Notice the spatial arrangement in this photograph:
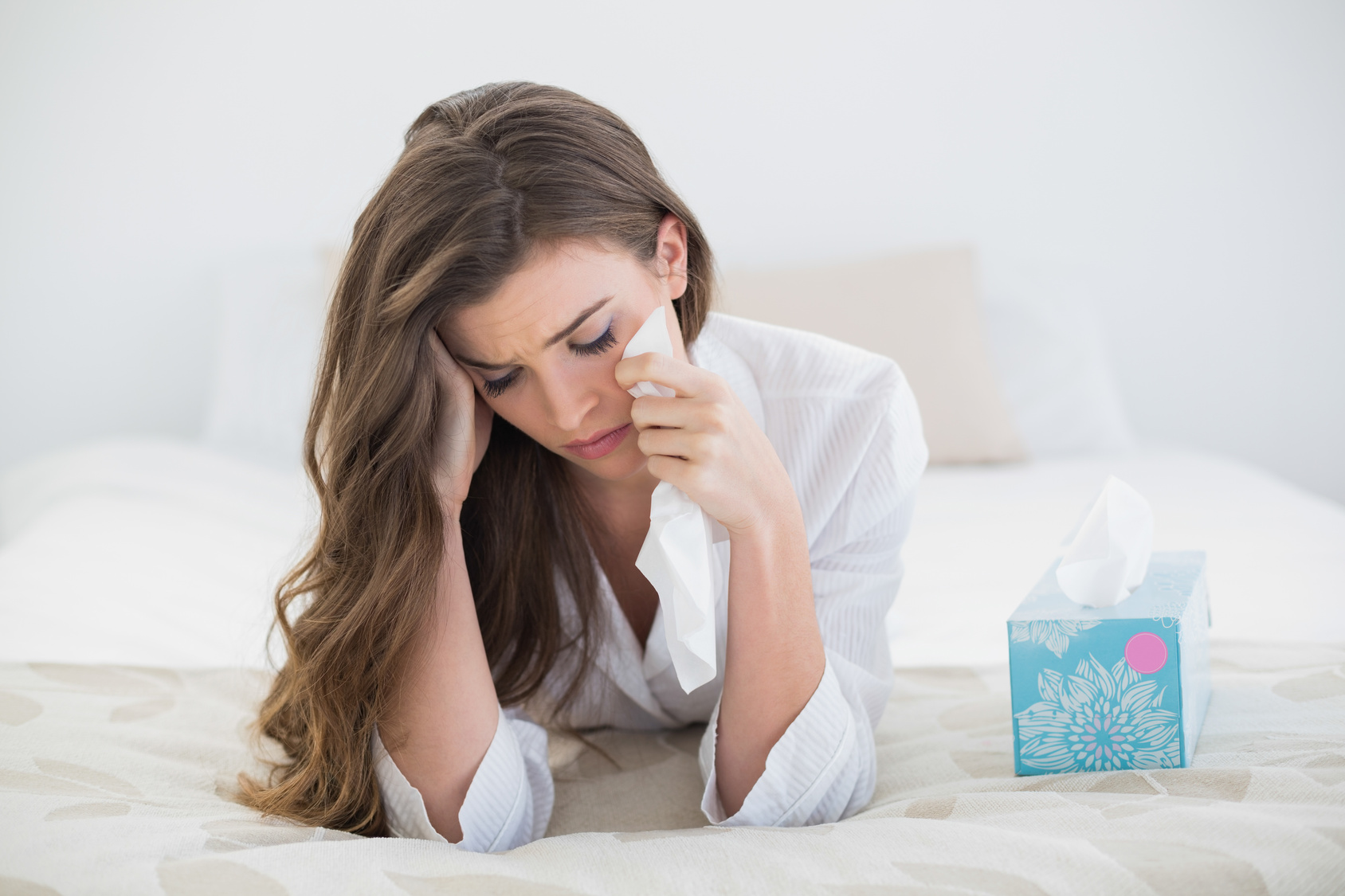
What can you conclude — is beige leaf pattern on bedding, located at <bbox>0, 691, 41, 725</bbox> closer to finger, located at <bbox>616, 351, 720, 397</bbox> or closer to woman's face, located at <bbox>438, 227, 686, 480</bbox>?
woman's face, located at <bbox>438, 227, 686, 480</bbox>

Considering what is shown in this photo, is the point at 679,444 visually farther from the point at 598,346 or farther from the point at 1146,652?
the point at 1146,652

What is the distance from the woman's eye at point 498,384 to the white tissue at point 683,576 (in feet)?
0.44

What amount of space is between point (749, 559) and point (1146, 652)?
1.13 feet

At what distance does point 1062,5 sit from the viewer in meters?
2.89

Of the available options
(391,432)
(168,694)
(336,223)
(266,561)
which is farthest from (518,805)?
(336,223)

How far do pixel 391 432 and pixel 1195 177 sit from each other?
2.62 metres

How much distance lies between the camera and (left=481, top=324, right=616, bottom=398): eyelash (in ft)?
3.36

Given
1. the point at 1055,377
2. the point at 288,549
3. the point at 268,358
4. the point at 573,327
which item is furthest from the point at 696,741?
the point at 268,358

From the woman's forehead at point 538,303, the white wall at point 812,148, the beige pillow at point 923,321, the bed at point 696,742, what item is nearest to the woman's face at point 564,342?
the woman's forehead at point 538,303

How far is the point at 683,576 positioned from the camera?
981 millimetres

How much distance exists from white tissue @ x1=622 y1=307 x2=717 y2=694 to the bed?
143 millimetres

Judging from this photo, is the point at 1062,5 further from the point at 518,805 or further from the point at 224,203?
the point at 518,805

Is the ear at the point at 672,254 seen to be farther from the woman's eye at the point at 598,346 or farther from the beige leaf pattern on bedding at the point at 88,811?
the beige leaf pattern on bedding at the point at 88,811

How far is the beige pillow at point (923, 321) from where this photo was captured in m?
2.40
